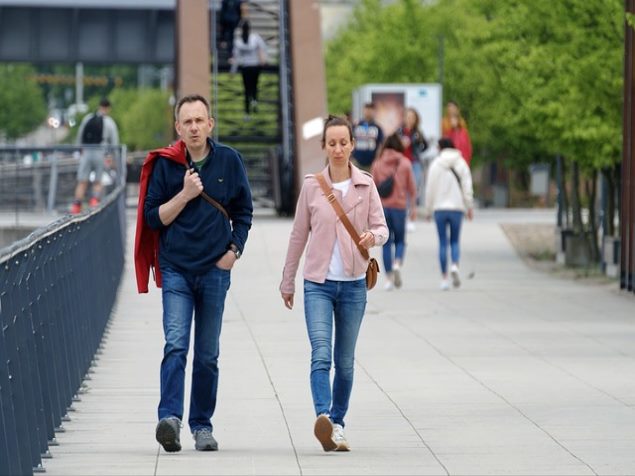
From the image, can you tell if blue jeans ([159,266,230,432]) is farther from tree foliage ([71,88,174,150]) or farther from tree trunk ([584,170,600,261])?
tree foliage ([71,88,174,150])

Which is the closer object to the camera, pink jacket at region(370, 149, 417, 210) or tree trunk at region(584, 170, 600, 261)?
pink jacket at region(370, 149, 417, 210)

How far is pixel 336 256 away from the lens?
396 inches

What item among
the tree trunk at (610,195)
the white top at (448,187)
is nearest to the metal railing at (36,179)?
the tree trunk at (610,195)

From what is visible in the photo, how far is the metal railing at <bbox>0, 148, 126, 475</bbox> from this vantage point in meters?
8.06

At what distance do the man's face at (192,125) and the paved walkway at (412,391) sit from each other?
60.4 inches

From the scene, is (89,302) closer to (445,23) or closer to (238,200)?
(238,200)

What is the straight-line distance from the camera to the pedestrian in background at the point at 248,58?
3875 cm

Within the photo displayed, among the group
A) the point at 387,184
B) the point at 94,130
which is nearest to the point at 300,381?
the point at 387,184

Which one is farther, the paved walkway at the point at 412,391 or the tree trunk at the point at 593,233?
the tree trunk at the point at 593,233

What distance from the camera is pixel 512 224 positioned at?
34.2 m

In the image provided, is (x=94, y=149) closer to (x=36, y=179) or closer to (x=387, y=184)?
(x=36, y=179)

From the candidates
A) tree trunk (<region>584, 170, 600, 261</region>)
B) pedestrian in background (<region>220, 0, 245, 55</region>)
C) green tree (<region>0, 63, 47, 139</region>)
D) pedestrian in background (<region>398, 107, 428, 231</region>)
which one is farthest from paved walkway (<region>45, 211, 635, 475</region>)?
green tree (<region>0, 63, 47, 139</region>)

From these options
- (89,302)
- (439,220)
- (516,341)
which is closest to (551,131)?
(439,220)

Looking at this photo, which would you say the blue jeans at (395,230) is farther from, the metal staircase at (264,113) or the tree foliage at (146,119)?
the tree foliage at (146,119)
